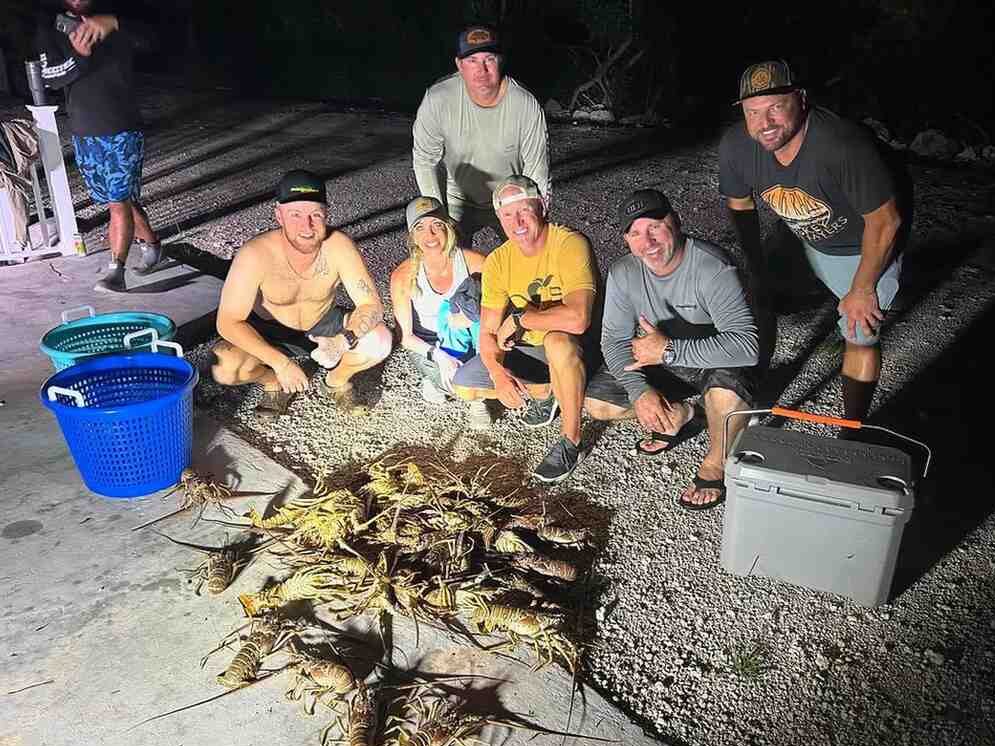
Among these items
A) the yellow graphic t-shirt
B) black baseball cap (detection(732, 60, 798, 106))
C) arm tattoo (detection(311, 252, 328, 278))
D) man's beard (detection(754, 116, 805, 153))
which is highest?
black baseball cap (detection(732, 60, 798, 106))

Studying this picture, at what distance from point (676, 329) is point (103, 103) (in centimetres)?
439

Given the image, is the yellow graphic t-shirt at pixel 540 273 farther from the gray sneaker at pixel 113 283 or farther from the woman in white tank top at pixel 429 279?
the gray sneaker at pixel 113 283

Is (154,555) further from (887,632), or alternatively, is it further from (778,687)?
(887,632)

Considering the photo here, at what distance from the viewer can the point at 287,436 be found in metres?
4.60

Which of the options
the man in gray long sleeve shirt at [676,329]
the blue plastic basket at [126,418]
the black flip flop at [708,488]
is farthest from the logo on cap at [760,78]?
the blue plastic basket at [126,418]

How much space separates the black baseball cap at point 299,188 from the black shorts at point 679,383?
5.31 ft

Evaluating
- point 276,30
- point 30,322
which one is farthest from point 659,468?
point 276,30

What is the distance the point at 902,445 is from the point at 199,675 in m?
3.42

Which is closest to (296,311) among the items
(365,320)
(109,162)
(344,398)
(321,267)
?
(321,267)

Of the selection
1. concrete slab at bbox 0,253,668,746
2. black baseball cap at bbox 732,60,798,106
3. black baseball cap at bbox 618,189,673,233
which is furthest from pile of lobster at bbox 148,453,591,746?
black baseball cap at bbox 732,60,798,106

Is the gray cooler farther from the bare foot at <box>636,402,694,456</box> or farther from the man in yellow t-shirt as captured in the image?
the man in yellow t-shirt

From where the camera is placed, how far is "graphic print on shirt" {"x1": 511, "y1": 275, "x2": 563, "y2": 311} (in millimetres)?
4297

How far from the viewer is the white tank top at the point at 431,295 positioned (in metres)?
4.51

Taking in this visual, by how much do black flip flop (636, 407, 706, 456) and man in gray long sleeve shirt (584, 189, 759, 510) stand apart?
236 millimetres
